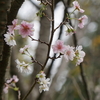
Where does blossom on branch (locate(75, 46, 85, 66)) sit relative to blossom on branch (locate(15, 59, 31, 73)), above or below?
above

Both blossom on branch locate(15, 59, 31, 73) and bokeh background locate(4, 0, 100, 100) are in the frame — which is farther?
bokeh background locate(4, 0, 100, 100)

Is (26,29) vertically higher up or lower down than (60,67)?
lower down

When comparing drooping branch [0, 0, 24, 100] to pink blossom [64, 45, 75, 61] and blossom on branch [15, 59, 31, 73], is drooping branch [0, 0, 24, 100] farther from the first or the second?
pink blossom [64, 45, 75, 61]

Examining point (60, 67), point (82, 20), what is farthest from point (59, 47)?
point (60, 67)

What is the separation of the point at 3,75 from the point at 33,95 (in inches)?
32.9

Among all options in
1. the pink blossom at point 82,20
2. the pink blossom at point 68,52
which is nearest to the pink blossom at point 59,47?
the pink blossom at point 68,52

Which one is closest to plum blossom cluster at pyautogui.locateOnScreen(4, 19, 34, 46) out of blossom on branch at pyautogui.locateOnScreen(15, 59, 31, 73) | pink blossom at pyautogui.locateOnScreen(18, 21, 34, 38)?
pink blossom at pyautogui.locateOnScreen(18, 21, 34, 38)

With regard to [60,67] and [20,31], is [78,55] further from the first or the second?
[60,67]

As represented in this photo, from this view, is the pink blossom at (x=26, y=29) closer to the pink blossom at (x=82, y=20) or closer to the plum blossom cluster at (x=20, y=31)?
the plum blossom cluster at (x=20, y=31)

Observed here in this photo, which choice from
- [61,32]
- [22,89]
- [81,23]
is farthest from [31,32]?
[22,89]

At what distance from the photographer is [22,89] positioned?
1.42 m

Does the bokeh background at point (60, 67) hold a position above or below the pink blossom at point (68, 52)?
above

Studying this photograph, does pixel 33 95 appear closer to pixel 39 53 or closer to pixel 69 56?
pixel 39 53

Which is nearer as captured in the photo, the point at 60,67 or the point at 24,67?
the point at 24,67
